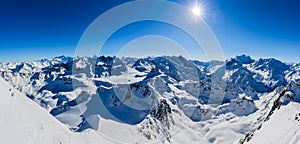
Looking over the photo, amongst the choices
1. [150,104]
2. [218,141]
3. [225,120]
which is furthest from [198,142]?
[225,120]

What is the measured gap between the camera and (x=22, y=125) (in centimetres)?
2464

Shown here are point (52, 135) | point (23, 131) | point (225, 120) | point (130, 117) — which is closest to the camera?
point (23, 131)

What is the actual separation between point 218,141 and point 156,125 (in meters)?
52.4

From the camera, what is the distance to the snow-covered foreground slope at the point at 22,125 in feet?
72.1

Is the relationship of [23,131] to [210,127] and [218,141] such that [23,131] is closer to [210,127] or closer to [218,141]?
[218,141]

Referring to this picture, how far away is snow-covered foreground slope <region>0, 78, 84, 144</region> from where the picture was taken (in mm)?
21984

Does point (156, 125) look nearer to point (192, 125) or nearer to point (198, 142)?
point (198, 142)

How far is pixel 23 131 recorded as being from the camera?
2391 centimetres

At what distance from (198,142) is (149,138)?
5724cm

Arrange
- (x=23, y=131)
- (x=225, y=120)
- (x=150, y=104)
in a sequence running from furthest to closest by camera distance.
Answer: (x=225, y=120) → (x=150, y=104) → (x=23, y=131)

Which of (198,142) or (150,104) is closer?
(150,104)

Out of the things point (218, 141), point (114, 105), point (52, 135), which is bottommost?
point (52, 135)

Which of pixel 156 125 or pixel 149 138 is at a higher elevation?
pixel 156 125

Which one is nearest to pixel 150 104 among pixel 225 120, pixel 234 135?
pixel 234 135
